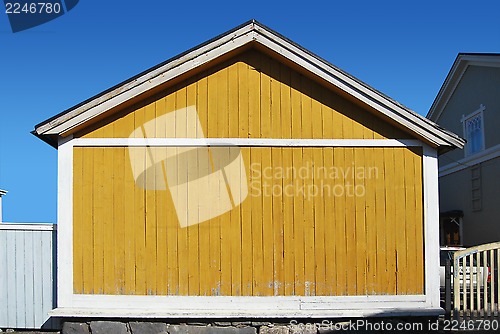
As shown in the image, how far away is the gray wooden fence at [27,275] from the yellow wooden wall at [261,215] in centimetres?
83

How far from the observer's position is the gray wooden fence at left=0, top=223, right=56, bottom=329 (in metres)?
8.36

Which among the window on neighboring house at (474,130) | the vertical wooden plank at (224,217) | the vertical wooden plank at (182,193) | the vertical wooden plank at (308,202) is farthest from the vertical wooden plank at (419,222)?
the window on neighboring house at (474,130)

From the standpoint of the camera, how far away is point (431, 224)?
26.0 feet

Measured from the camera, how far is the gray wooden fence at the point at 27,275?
27.4 ft

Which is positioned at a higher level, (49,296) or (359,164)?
(359,164)

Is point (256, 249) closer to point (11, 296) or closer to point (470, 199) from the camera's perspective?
point (11, 296)

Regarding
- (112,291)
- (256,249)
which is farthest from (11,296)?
(256,249)

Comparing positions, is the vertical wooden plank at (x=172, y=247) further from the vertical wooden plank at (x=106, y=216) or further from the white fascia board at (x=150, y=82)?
the white fascia board at (x=150, y=82)

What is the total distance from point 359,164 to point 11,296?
596 centimetres

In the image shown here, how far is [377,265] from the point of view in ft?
26.0

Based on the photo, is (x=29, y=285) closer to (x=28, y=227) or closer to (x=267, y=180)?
(x=28, y=227)

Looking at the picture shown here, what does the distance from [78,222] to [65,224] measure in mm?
191

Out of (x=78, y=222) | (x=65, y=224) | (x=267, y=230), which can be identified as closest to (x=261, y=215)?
(x=267, y=230)

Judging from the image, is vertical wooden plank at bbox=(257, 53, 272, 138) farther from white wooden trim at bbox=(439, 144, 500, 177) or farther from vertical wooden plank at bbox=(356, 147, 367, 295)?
white wooden trim at bbox=(439, 144, 500, 177)
